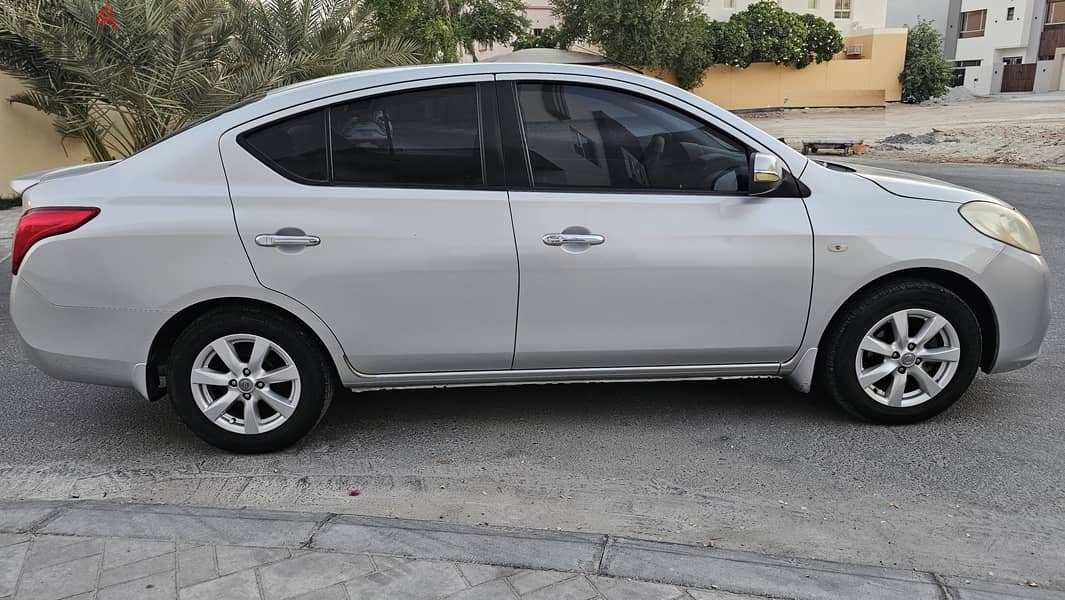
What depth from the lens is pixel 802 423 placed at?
13.7ft

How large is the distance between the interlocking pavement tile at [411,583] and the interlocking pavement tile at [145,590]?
56cm

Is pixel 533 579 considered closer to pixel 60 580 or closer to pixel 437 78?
pixel 60 580

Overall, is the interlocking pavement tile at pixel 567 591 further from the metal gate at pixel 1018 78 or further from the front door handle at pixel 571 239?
the metal gate at pixel 1018 78

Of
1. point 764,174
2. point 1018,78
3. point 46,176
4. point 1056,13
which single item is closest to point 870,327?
point 764,174

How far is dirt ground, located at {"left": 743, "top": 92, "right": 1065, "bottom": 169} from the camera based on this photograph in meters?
18.8

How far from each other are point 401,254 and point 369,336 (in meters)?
0.40

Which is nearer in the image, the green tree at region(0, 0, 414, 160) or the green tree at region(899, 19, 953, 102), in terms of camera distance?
the green tree at region(0, 0, 414, 160)

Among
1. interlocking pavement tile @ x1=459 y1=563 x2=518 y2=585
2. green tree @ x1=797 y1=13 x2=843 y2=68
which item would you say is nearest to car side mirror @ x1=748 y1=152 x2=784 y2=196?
interlocking pavement tile @ x1=459 y1=563 x2=518 y2=585

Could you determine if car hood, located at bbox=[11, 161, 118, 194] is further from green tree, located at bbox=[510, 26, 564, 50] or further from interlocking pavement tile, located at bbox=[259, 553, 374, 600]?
green tree, located at bbox=[510, 26, 564, 50]

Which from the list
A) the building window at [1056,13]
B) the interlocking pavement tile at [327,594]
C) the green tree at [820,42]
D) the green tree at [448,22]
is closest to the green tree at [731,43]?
the green tree at [820,42]

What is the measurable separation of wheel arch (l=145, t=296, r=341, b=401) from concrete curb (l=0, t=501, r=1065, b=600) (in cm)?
63

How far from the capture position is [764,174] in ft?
12.1

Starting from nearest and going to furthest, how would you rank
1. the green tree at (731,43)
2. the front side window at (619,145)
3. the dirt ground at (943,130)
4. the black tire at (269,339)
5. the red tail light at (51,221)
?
the red tail light at (51,221) < the black tire at (269,339) < the front side window at (619,145) < the dirt ground at (943,130) < the green tree at (731,43)

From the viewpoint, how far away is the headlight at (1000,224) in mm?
3967
